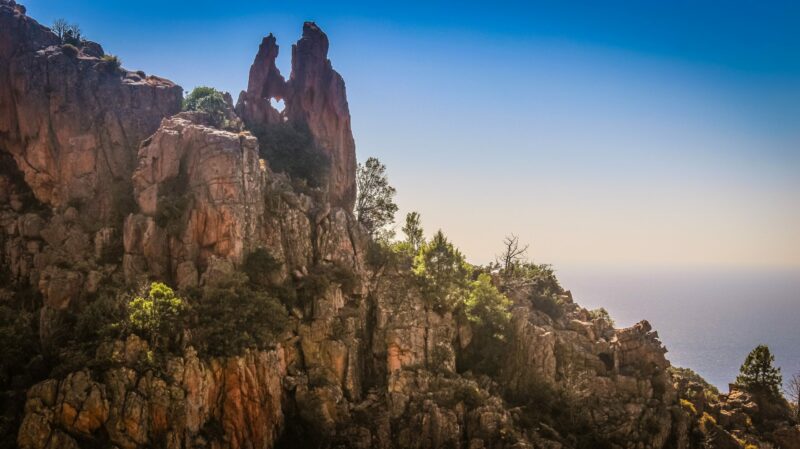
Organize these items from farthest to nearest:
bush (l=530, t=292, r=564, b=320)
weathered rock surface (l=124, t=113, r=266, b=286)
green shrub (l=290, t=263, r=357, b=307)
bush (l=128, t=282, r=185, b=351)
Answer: bush (l=530, t=292, r=564, b=320) < green shrub (l=290, t=263, r=357, b=307) < weathered rock surface (l=124, t=113, r=266, b=286) < bush (l=128, t=282, r=185, b=351)

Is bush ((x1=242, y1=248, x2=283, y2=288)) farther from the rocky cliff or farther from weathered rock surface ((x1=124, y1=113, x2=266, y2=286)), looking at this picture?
weathered rock surface ((x1=124, y1=113, x2=266, y2=286))

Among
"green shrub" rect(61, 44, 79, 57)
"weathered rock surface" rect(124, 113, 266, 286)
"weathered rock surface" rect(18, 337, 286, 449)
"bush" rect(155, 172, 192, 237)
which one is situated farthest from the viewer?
"green shrub" rect(61, 44, 79, 57)

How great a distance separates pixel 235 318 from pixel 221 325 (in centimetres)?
141

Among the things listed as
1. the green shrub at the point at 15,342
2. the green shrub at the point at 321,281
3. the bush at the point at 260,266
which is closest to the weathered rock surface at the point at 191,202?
the bush at the point at 260,266

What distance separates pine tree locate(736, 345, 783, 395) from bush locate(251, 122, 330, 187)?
6182cm

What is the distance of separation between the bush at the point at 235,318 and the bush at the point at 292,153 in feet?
68.9

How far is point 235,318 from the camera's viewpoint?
4275 centimetres

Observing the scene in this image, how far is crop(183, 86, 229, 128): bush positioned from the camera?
5903 centimetres

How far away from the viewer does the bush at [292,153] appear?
62.7 m

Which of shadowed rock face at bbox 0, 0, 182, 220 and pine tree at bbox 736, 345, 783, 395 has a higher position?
shadowed rock face at bbox 0, 0, 182, 220

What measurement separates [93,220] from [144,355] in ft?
58.7

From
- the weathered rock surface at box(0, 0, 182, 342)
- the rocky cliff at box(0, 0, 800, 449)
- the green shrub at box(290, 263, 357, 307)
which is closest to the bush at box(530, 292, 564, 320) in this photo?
the rocky cliff at box(0, 0, 800, 449)

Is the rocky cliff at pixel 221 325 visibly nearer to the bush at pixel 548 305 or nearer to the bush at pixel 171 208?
the bush at pixel 171 208

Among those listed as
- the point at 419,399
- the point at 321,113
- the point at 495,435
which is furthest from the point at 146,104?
the point at 495,435
